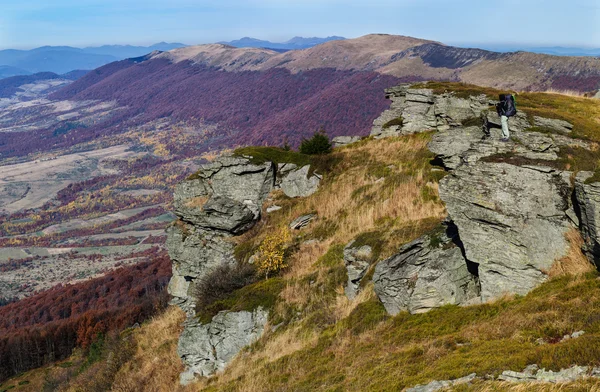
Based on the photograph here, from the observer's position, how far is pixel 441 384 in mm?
8094

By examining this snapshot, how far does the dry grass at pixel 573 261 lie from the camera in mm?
11047

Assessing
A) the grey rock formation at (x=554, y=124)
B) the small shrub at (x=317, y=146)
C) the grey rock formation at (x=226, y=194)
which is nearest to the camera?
the grey rock formation at (x=554, y=124)

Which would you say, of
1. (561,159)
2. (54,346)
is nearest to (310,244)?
(561,159)

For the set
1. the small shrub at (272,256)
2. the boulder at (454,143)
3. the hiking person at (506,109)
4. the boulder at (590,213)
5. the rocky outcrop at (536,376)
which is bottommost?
the small shrub at (272,256)

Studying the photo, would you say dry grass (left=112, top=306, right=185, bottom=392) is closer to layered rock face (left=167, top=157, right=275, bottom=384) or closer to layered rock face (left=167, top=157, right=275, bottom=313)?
layered rock face (left=167, top=157, right=275, bottom=384)

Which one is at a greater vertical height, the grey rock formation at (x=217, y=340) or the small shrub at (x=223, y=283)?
the small shrub at (x=223, y=283)

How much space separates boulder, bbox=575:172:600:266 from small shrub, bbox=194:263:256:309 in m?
15.1

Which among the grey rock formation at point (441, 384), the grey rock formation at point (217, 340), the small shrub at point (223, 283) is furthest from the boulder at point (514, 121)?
the small shrub at point (223, 283)

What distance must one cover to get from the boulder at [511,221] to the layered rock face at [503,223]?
0.08 ft

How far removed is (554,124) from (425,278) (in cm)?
920

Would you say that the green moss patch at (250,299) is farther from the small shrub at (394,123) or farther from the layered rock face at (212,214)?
the small shrub at (394,123)

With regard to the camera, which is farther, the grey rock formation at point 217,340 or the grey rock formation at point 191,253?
the grey rock formation at point 191,253

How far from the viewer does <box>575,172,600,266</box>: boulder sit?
1051 centimetres

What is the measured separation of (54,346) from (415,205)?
2874 inches
